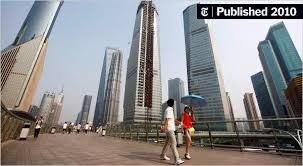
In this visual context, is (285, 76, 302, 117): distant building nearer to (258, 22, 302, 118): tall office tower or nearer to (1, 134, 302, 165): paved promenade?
(258, 22, 302, 118): tall office tower

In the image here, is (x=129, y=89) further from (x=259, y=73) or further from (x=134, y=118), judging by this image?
(x=259, y=73)

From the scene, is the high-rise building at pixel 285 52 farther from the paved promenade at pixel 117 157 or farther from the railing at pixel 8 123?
the railing at pixel 8 123

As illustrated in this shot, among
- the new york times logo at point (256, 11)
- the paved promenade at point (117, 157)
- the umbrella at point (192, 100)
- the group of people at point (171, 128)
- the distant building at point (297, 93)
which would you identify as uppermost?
the distant building at point (297, 93)

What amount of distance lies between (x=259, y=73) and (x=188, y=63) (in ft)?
245

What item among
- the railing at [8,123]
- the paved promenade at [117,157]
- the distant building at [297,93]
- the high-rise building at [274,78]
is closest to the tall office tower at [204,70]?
the high-rise building at [274,78]

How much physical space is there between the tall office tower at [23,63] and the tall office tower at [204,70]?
104 m

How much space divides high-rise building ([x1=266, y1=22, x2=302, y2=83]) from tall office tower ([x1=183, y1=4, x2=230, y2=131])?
41921 millimetres

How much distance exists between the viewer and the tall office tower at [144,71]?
10906cm

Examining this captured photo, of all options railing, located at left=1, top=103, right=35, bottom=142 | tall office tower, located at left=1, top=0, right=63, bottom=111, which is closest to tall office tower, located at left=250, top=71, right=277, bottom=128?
railing, located at left=1, top=103, right=35, bottom=142

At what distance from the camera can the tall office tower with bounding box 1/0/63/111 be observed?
9019 cm

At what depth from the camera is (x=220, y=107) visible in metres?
119

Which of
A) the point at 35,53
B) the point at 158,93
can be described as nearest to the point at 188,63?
the point at 158,93

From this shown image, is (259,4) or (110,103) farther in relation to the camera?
(110,103)

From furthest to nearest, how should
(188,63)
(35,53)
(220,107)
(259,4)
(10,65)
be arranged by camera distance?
(188,63), (220,107), (35,53), (10,65), (259,4)
